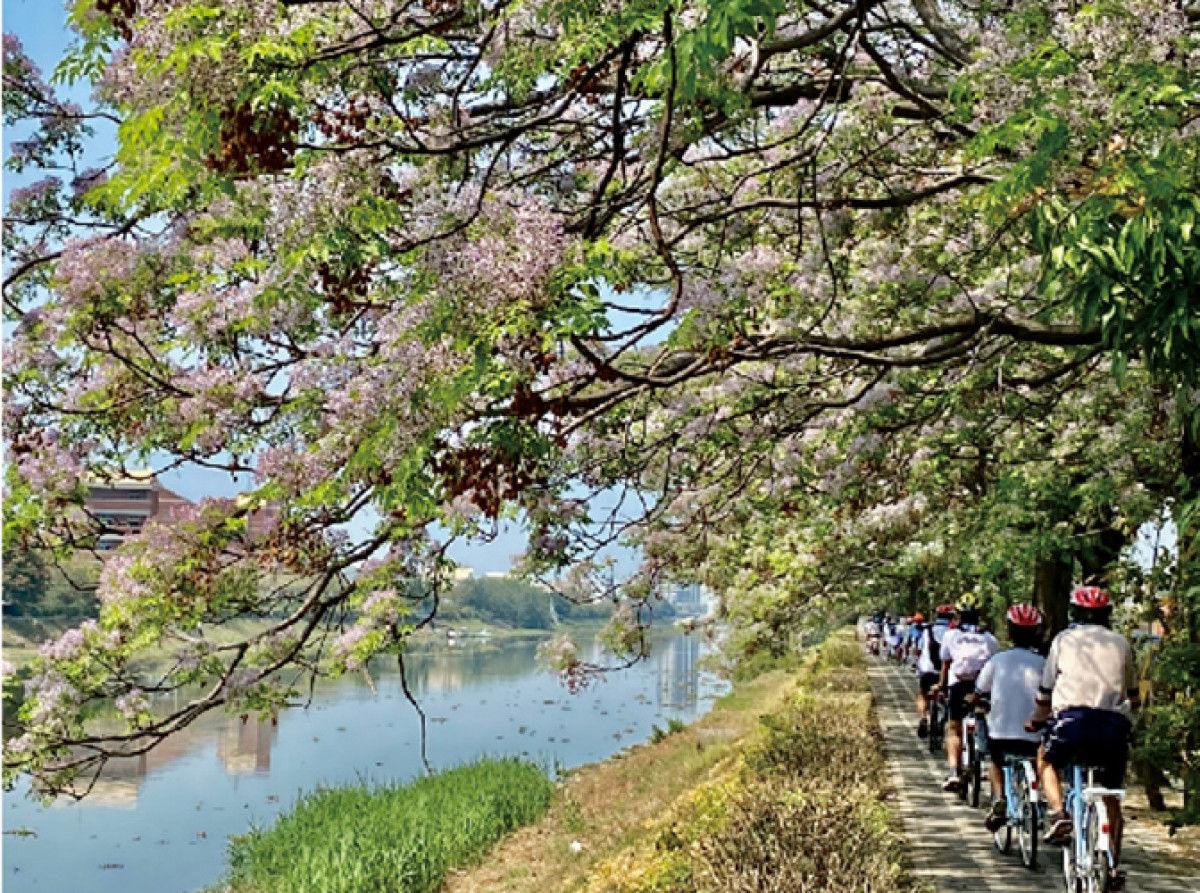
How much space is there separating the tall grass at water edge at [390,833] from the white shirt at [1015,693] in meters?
8.02

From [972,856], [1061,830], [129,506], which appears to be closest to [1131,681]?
[1061,830]

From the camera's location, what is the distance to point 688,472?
9.58 m

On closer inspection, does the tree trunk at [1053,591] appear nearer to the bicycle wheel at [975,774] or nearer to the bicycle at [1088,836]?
the bicycle wheel at [975,774]

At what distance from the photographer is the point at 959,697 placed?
1126cm

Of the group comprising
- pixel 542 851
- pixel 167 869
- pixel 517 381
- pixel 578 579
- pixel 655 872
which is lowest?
pixel 167 869

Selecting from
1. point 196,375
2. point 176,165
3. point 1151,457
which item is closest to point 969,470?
point 1151,457

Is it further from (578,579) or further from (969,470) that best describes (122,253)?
(969,470)

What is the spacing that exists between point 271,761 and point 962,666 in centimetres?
2339

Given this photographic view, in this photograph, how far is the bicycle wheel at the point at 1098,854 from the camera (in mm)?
6562

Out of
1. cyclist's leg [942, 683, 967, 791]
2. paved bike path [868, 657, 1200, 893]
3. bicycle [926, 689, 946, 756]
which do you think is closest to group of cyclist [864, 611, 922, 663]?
bicycle [926, 689, 946, 756]

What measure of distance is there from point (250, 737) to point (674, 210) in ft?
98.1

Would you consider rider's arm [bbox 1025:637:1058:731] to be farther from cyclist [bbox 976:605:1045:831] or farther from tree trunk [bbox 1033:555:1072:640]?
tree trunk [bbox 1033:555:1072:640]

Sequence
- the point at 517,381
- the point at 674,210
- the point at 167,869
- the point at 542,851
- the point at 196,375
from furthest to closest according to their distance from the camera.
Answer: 1. the point at 167,869
2. the point at 542,851
3. the point at 674,210
4. the point at 196,375
5. the point at 517,381

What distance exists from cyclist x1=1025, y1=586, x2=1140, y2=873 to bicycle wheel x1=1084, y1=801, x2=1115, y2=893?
0.11m
